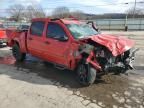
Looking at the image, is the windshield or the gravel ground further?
the windshield

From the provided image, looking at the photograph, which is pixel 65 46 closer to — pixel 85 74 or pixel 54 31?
pixel 54 31

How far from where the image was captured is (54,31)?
29.1 ft

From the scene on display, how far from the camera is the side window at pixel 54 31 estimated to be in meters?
8.52

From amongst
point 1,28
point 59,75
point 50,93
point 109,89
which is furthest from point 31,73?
point 1,28

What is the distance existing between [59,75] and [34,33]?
83.6 inches

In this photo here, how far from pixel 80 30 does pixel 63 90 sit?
243 centimetres

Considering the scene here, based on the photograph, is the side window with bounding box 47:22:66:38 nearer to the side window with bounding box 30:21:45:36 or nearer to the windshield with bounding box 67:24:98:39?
the windshield with bounding box 67:24:98:39

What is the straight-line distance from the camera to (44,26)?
944 cm

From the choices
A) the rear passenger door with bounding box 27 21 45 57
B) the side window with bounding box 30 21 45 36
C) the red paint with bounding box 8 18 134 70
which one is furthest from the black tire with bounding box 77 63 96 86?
the side window with bounding box 30 21 45 36

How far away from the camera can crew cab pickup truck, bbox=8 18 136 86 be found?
24.7ft

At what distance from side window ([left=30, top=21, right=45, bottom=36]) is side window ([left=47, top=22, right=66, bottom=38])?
475 mm

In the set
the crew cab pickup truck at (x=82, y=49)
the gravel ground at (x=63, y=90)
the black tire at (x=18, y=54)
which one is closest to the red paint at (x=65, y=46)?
the crew cab pickup truck at (x=82, y=49)

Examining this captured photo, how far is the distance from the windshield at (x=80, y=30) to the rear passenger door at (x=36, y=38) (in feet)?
4.37

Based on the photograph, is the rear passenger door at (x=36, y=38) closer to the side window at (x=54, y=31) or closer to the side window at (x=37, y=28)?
the side window at (x=37, y=28)
